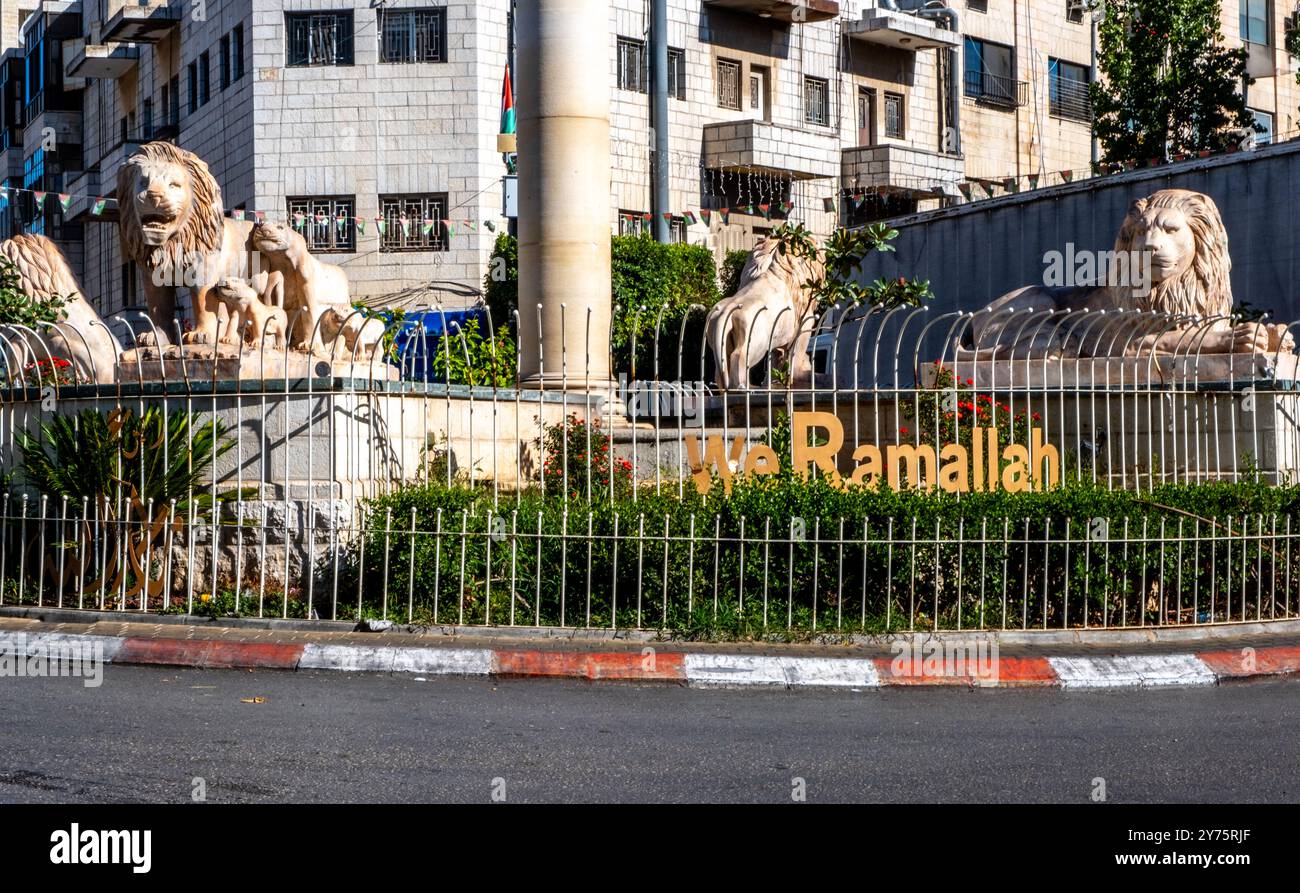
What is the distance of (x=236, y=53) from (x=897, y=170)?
1411 cm

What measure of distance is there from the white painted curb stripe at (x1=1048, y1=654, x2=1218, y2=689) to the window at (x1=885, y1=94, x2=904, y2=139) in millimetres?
29727

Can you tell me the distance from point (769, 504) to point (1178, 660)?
8.73 feet

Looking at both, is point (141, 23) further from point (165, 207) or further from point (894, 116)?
point (165, 207)

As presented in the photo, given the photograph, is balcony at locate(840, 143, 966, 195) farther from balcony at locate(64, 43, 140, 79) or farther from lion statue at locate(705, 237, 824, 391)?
lion statue at locate(705, 237, 824, 391)

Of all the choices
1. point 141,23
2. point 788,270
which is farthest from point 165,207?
point 141,23

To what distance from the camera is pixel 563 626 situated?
1038 centimetres

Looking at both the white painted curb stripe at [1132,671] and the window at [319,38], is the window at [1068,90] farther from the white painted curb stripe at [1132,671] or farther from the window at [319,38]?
the white painted curb stripe at [1132,671]

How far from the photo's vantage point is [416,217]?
32.2 metres

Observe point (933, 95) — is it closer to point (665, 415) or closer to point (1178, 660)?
point (665, 415)

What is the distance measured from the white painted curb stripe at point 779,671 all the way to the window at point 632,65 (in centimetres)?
2538

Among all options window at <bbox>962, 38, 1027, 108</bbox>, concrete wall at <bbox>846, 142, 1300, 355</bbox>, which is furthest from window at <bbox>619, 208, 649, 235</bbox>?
window at <bbox>962, 38, 1027, 108</bbox>

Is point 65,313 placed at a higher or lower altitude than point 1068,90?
lower

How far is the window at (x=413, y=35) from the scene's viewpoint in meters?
31.9
